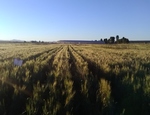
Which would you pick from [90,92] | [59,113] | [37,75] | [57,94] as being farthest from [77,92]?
[37,75]

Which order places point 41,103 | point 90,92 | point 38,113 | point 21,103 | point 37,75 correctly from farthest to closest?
point 37,75 < point 90,92 < point 21,103 < point 41,103 < point 38,113

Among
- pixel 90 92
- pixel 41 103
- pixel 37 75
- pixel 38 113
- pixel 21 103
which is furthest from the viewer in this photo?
pixel 37 75

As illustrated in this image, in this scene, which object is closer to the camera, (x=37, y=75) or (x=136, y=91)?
(x=136, y=91)

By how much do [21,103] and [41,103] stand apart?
0.84m

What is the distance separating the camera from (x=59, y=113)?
5.93 metres

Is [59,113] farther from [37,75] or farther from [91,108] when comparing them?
[37,75]

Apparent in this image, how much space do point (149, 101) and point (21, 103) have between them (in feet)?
13.2

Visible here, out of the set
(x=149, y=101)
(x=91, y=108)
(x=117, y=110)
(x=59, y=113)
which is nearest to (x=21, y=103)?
(x=59, y=113)

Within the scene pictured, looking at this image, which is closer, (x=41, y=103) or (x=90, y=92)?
(x=41, y=103)

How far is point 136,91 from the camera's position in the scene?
809 cm

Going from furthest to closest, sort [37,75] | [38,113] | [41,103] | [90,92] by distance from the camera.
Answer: [37,75], [90,92], [41,103], [38,113]

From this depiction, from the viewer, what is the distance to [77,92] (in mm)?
8305

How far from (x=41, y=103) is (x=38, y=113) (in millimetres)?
578

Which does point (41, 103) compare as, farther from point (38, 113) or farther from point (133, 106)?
point (133, 106)
